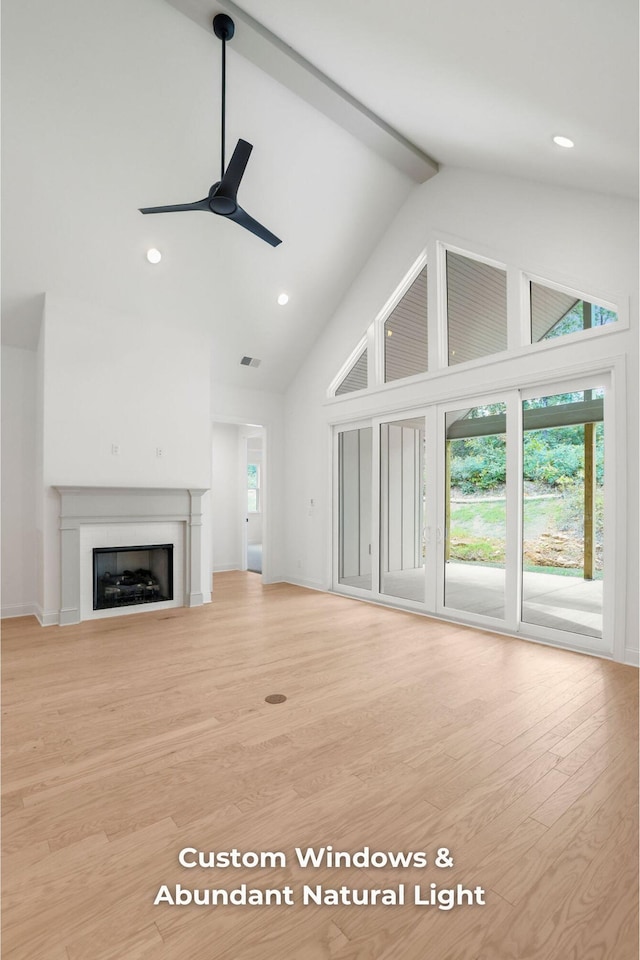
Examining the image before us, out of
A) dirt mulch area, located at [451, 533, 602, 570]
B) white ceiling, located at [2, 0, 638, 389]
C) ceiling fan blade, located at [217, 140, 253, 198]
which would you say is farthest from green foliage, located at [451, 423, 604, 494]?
ceiling fan blade, located at [217, 140, 253, 198]

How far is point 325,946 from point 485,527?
3850 mm

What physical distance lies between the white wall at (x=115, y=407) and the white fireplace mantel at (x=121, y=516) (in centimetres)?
12

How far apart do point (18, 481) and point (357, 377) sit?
13.8ft

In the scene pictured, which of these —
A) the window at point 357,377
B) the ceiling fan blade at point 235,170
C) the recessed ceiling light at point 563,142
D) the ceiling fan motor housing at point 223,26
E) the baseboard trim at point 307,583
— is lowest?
the baseboard trim at point 307,583

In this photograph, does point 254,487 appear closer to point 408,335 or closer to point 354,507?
point 354,507

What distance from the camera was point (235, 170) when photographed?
3.42 meters

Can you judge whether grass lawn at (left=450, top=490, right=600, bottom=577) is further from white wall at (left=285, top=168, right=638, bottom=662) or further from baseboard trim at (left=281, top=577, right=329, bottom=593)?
baseboard trim at (left=281, top=577, right=329, bottom=593)

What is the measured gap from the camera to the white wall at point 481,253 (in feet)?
12.5

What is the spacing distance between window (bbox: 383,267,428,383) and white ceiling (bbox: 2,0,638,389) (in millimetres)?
881

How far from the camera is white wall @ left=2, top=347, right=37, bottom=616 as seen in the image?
5.47 metres

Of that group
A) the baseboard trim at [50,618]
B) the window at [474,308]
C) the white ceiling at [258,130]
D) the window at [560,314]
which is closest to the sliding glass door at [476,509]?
the window at [474,308]

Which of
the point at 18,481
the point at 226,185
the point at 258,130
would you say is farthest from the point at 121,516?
the point at 258,130

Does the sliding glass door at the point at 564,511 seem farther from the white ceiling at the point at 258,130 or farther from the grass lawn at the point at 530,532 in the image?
the white ceiling at the point at 258,130

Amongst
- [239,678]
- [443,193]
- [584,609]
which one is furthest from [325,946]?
[443,193]
